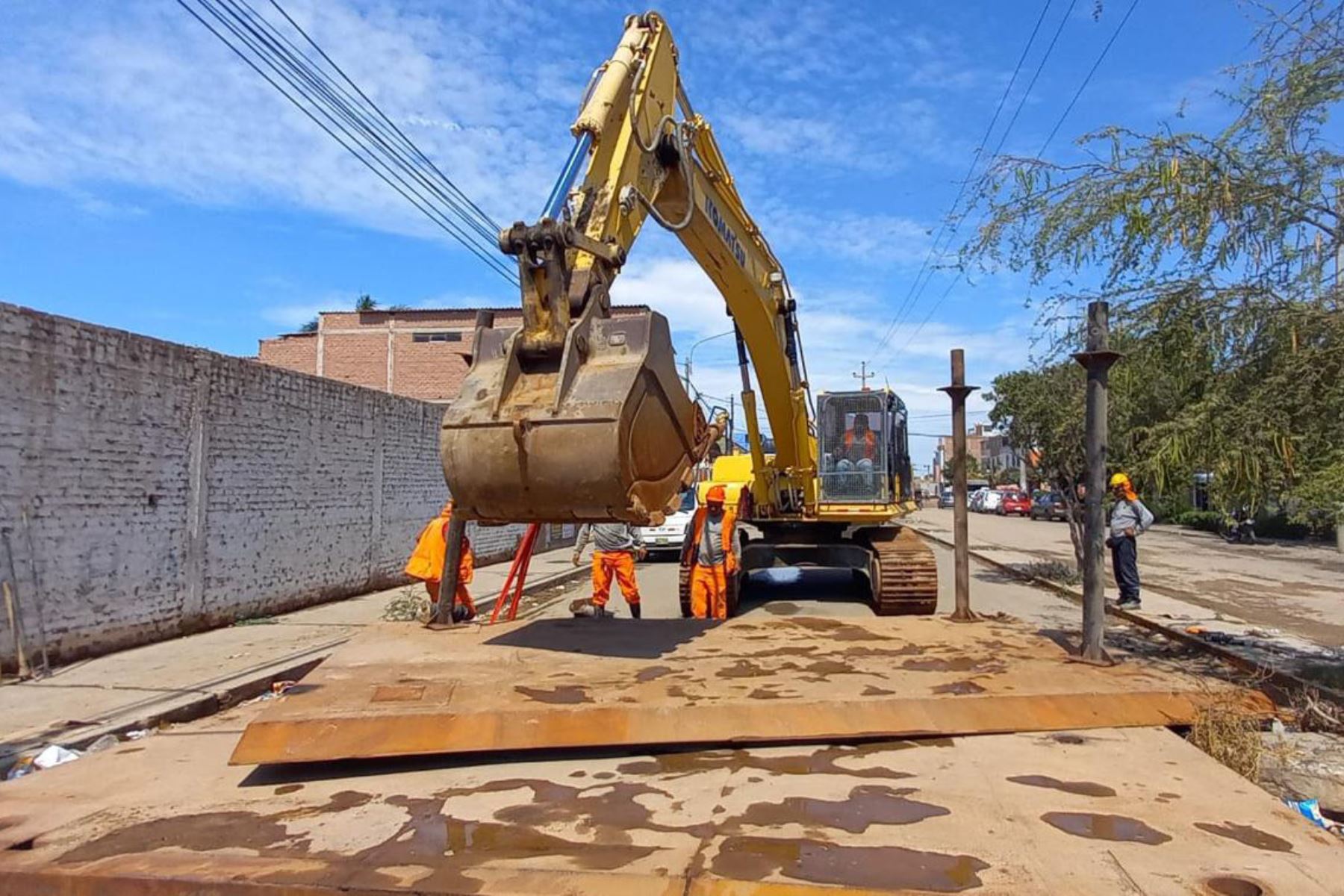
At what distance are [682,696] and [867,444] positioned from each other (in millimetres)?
8684

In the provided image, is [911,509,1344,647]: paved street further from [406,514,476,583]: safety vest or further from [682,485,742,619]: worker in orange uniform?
[406,514,476,583]: safety vest

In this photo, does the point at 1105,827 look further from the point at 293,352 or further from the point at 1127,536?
the point at 293,352

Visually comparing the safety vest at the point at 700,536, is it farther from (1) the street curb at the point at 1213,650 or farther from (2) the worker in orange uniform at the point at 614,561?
(1) the street curb at the point at 1213,650

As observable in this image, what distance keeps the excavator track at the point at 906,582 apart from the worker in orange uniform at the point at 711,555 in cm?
194

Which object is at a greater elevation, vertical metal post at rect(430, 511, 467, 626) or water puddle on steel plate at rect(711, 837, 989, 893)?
vertical metal post at rect(430, 511, 467, 626)

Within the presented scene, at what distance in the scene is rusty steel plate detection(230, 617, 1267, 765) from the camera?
4082mm

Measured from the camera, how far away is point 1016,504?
54.1 metres

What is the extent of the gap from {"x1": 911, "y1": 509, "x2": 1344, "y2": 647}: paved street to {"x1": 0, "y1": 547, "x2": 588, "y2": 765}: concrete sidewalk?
Result: 10656mm

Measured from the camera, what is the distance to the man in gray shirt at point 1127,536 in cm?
1228

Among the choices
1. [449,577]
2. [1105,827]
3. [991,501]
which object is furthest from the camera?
[991,501]

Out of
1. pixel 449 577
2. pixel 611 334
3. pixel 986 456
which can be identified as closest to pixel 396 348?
pixel 449 577

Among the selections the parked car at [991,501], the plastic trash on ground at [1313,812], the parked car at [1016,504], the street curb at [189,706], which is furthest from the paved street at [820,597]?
the parked car at [991,501]

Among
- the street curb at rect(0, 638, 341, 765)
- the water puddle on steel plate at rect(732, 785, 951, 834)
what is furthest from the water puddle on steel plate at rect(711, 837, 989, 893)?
the street curb at rect(0, 638, 341, 765)

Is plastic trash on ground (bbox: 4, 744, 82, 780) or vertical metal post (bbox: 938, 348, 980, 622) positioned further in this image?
vertical metal post (bbox: 938, 348, 980, 622)
